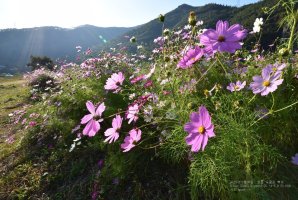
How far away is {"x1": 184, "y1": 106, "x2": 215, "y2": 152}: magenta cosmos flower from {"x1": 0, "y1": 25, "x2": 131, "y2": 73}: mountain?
145 metres

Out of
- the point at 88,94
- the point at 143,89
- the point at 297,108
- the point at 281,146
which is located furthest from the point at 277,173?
the point at 88,94

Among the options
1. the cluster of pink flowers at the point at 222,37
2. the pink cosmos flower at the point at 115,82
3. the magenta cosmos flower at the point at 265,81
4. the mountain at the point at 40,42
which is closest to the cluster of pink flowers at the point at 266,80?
the magenta cosmos flower at the point at 265,81

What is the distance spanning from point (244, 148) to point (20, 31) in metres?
188

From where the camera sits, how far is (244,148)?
144 centimetres

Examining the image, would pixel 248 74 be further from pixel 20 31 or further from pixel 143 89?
pixel 20 31

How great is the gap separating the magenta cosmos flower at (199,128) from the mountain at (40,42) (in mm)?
144658

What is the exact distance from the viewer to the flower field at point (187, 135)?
1.36 m

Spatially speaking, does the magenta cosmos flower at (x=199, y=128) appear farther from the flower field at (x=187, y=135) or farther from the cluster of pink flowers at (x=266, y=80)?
the cluster of pink flowers at (x=266, y=80)

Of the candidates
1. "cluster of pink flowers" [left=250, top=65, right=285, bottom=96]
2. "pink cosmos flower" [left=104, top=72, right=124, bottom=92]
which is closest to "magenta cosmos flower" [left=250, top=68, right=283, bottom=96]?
"cluster of pink flowers" [left=250, top=65, right=285, bottom=96]

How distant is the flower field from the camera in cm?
136

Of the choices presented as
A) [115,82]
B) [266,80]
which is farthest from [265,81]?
[115,82]

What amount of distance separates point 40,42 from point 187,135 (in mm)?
191660

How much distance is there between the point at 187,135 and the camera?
151 centimetres

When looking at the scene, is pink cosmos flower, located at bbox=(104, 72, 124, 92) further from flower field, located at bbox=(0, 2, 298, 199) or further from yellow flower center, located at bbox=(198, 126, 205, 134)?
yellow flower center, located at bbox=(198, 126, 205, 134)
